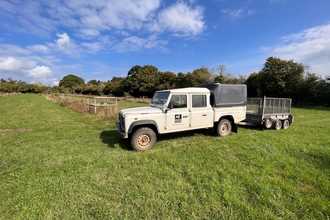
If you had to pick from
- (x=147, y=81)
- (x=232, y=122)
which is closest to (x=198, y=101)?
(x=232, y=122)

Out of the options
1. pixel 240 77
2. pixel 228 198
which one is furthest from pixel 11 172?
pixel 240 77

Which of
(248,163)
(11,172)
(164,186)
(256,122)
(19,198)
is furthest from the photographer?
(256,122)

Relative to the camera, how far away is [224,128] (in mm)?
7043

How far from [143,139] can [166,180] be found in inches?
81.1

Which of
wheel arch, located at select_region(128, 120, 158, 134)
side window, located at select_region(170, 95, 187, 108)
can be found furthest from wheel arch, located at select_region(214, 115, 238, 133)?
wheel arch, located at select_region(128, 120, 158, 134)

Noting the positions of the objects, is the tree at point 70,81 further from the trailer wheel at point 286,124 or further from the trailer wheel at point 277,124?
the trailer wheel at point 286,124

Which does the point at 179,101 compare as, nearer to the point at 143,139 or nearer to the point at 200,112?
the point at 200,112

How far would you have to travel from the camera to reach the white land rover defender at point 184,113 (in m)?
5.22

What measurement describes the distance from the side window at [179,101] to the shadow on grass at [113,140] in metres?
2.24

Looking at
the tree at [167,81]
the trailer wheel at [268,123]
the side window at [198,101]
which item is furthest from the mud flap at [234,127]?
the tree at [167,81]

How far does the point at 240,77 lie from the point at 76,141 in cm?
3658

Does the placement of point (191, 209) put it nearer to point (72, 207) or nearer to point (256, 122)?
point (72, 207)

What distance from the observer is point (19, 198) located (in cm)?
287

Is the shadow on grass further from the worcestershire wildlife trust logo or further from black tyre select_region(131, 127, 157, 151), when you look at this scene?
the worcestershire wildlife trust logo
